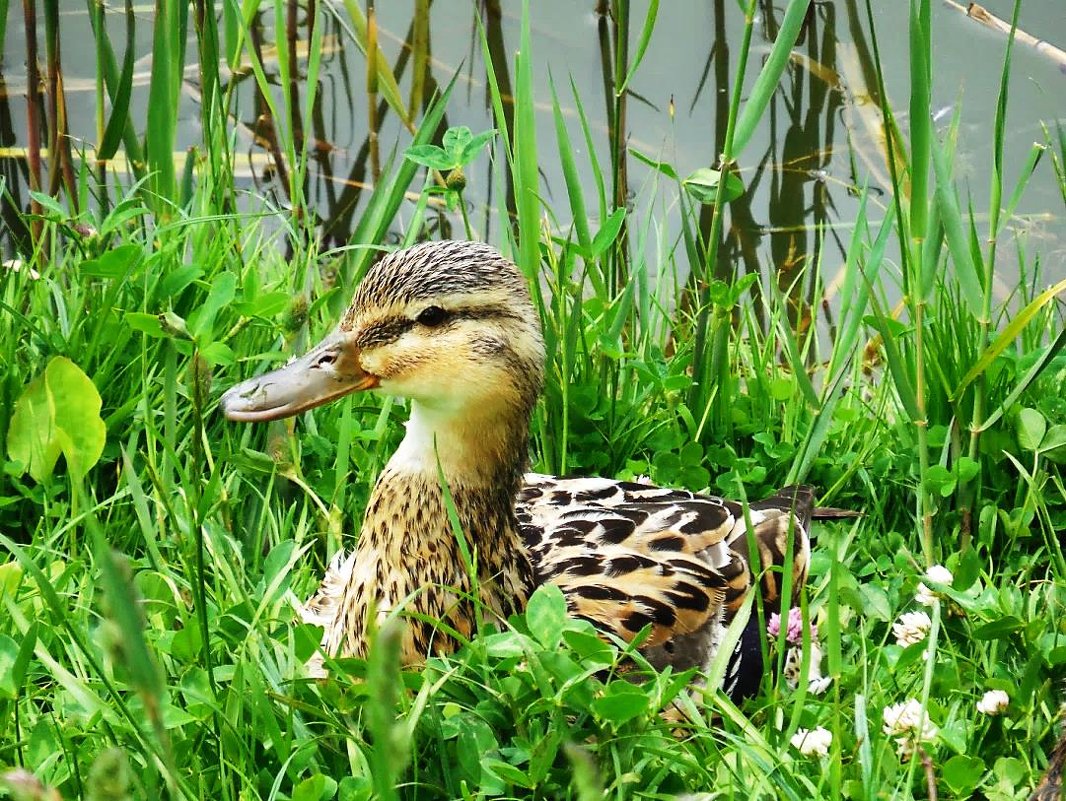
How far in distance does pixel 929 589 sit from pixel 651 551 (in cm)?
57

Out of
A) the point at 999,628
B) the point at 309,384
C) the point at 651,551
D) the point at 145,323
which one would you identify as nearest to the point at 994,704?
the point at 999,628

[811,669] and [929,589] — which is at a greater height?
[929,589]

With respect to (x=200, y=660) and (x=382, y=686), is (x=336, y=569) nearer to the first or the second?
(x=200, y=660)

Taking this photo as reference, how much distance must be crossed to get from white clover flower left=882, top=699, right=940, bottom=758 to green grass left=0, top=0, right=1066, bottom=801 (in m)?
0.03

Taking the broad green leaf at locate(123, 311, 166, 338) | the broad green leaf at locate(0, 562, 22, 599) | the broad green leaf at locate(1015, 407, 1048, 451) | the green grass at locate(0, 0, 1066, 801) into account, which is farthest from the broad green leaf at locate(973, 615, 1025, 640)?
the broad green leaf at locate(0, 562, 22, 599)

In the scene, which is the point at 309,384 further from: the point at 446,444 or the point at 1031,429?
the point at 1031,429

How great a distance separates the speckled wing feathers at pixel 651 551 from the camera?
2699mm

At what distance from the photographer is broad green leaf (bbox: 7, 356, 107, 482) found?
2.61 m

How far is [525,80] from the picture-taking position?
10.1ft

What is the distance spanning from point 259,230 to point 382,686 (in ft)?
11.1

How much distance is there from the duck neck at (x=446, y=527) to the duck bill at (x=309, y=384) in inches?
6.1

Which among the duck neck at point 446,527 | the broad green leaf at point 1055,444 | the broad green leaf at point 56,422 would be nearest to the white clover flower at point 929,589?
the broad green leaf at point 1055,444

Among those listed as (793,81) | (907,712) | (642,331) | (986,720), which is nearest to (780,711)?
(907,712)

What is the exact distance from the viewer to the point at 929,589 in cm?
273
